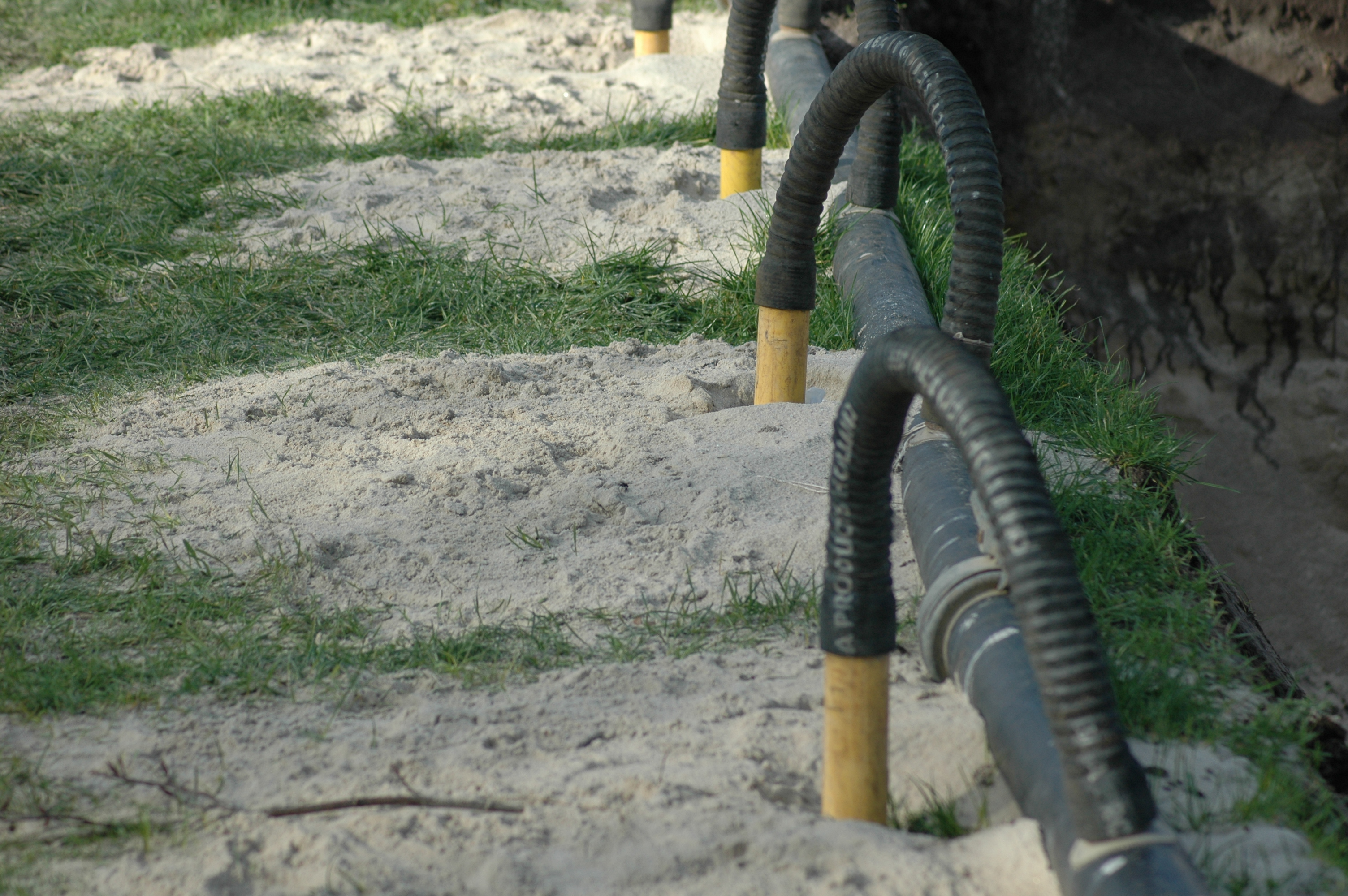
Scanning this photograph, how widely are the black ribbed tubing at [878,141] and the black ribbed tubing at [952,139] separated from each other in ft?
2.77

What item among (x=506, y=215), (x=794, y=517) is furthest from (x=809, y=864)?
(x=506, y=215)

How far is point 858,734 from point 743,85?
2.61m

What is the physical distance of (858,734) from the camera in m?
1.46

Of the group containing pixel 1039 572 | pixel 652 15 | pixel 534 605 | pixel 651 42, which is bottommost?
pixel 534 605

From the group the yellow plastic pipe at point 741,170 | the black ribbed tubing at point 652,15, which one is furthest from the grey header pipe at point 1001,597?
the black ribbed tubing at point 652,15

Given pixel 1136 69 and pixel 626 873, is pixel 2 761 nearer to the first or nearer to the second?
pixel 626 873

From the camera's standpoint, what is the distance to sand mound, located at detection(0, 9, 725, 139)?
4.81 meters

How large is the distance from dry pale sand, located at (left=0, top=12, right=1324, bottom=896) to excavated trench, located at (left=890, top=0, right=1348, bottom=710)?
345 cm

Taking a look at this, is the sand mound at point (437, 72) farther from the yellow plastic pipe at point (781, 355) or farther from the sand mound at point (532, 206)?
the yellow plastic pipe at point (781, 355)

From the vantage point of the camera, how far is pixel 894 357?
1303 millimetres

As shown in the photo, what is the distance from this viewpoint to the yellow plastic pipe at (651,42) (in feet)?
17.8

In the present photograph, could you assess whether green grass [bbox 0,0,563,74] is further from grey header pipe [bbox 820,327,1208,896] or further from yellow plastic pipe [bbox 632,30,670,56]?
grey header pipe [bbox 820,327,1208,896]

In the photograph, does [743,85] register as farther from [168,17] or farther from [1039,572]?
[168,17]

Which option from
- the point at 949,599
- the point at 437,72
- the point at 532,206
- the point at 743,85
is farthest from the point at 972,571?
the point at 437,72
